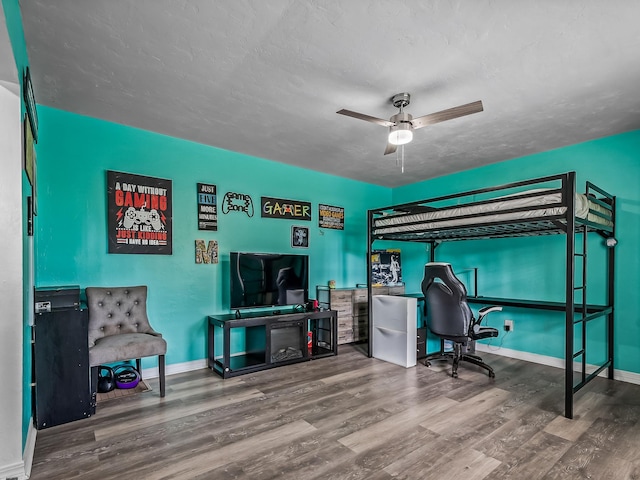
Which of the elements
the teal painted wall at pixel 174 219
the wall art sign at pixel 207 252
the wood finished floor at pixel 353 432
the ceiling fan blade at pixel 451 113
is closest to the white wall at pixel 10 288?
the wood finished floor at pixel 353 432

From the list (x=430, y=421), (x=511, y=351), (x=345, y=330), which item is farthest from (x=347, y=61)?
(x=511, y=351)

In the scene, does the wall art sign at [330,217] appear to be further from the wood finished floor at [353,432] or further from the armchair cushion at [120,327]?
the armchair cushion at [120,327]

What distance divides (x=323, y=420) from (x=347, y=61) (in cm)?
263

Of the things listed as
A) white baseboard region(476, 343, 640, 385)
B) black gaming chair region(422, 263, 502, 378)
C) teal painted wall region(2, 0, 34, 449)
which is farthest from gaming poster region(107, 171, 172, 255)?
white baseboard region(476, 343, 640, 385)

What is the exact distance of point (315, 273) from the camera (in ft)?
16.6

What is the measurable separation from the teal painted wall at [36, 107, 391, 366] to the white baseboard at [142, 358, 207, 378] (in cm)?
6

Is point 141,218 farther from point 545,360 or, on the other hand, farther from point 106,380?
point 545,360

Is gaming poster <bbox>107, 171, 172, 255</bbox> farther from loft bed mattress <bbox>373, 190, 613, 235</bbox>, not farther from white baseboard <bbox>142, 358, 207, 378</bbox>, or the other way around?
loft bed mattress <bbox>373, 190, 613, 235</bbox>

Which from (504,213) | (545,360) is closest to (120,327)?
(504,213)

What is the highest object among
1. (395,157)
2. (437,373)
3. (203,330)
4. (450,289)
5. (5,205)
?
(395,157)

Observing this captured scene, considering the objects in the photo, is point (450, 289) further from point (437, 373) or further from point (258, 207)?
point (258, 207)

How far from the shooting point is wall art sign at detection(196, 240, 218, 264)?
12.8 ft

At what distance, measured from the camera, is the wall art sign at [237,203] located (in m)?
4.16

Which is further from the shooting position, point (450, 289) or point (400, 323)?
point (400, 323)
